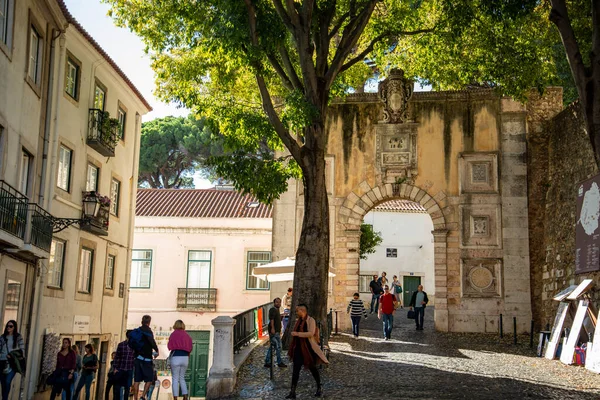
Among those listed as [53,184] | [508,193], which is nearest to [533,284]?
[508,193]

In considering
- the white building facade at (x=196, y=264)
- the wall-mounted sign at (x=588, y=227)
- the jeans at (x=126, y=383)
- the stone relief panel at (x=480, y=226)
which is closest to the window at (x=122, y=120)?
the white building facade at (x=196, y=264)

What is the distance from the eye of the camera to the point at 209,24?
622 inches

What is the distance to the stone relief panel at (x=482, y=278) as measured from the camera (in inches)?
888

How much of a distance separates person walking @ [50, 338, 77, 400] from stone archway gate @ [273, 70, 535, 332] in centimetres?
881

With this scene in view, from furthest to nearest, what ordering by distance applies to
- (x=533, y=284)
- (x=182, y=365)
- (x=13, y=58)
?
(x=533, y=284) < (x=13, y=58) < (x=182, y=365)

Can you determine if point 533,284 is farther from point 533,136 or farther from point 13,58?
point 13,58

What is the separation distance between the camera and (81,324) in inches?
846

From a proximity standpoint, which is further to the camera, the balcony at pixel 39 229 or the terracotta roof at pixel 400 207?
the terracotta roof at pixel 400 207

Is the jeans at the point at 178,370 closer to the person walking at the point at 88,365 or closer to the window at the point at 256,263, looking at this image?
the person walking at the point at 88,365

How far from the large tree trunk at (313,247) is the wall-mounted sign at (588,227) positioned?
20.9 feet

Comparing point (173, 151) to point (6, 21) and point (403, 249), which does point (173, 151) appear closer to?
point (403, 249)

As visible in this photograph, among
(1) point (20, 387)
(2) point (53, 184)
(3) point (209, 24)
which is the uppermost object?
Answer: (3) point (209, 24)

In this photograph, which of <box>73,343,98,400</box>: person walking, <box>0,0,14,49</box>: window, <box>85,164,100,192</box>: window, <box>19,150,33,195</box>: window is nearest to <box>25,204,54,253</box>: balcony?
<box>19,150,33,195</box>: window

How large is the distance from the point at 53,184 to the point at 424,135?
11.0 meters
